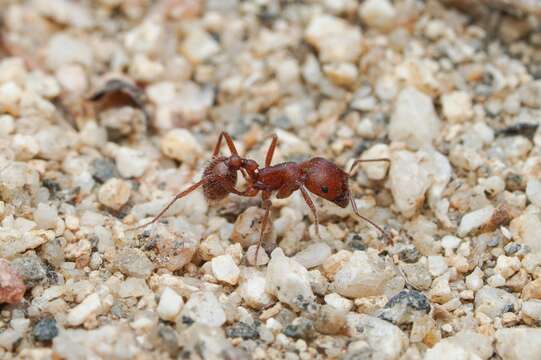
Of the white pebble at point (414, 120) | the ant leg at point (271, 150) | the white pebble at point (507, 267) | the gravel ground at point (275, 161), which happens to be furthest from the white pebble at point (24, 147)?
the white pebble at point (507, 267)

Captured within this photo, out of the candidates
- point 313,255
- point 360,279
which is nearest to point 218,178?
point 313,255

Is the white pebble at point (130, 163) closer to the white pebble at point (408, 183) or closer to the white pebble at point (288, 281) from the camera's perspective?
the white pebble at point (288, 281)

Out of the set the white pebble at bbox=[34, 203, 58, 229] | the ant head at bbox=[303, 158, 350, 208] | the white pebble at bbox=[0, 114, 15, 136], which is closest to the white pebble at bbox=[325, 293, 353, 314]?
the ant head at bbox=[303, 158, 350, 208]

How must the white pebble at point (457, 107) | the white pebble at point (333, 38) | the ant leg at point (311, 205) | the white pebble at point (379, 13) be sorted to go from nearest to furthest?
the ant leg at point (311, 205) < the white pebble at point (457, 107) < the white pebble at point (333, 38) < the white pebble at point (379, 13)

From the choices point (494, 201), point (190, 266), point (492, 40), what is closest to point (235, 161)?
point (190, 266)

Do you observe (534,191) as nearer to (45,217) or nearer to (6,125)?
(45,217)

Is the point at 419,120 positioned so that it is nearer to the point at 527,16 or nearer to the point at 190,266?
the point at 527,16

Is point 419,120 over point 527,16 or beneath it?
beneath
